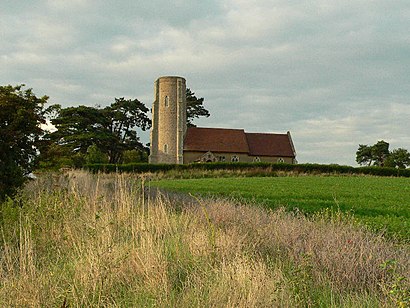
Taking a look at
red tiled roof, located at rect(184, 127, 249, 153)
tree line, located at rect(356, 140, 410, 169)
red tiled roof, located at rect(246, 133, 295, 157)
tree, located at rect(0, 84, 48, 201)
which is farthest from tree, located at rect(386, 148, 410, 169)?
tree, located at rect(0, 84, 48, 201)

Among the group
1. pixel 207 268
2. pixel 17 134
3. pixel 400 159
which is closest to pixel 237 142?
pixel 400 159

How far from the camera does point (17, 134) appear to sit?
8727 millimetres

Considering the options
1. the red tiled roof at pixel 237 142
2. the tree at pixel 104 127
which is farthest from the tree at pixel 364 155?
the tree at pixel 104 127

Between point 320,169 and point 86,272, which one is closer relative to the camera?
point 86,272

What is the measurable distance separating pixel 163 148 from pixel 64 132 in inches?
412

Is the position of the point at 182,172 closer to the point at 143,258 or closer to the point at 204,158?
the point at 204,158

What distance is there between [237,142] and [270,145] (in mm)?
4072

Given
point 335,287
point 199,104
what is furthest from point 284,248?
point 199,104

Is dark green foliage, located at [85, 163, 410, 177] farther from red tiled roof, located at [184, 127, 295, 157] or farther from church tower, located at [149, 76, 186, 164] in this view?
red tiled roof, located at [184, 127, 295, 157]

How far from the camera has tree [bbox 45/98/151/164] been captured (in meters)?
45.4

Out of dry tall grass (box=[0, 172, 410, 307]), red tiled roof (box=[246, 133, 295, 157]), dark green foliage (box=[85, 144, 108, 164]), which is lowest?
dry tall grass (box=[0, 172, 410, 307])

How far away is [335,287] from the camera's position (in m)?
4.09

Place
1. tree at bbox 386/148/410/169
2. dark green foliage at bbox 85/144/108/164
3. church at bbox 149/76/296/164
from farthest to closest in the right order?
tree at bbox 386/148/410/169, church at bbox 149/76/296/164, dark green foliage at bbox 85/144/108/164

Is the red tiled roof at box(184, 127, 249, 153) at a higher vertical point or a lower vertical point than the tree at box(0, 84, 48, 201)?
higher
